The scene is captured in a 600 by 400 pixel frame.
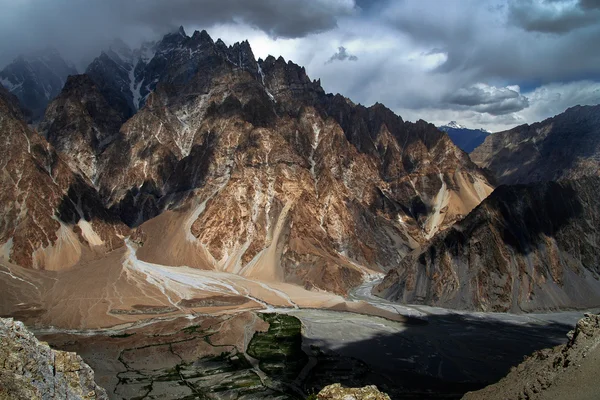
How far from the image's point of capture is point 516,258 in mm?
87875

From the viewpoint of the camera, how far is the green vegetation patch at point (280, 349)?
50.7 metres

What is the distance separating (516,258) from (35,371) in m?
90.7

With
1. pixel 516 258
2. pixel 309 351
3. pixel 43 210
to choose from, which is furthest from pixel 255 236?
pixel 309 351

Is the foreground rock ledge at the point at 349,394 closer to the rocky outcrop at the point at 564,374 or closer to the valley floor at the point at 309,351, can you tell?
the rocky outcrop at the point at 564,374

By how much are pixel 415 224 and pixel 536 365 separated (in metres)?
146

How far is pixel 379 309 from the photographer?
8294 cm

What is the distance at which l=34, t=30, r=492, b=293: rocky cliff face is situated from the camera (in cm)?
12212

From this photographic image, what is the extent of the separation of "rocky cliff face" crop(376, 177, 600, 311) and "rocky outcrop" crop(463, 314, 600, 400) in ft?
214

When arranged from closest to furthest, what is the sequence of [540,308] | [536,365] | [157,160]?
1. [536,365]
2. [540,308]
3. [157,160]

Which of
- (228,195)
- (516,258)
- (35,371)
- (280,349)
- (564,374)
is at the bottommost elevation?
(280,349)

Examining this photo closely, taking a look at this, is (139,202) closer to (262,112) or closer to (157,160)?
(157,160)

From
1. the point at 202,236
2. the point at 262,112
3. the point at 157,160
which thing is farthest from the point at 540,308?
the point at 157,160

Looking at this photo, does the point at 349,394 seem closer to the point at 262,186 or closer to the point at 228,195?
the point at 228,195

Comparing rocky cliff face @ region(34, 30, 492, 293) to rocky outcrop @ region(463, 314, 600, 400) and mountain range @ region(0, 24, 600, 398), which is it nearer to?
mountain range @ region(0, 24, 600, 398)
